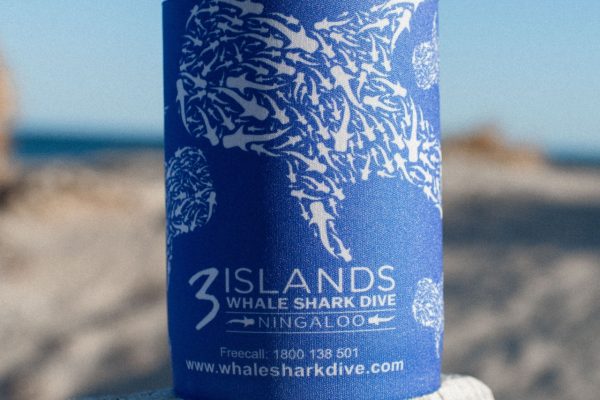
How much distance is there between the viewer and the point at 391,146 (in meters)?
1.23

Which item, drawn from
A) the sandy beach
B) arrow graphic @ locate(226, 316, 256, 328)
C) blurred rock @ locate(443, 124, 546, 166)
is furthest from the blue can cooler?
blurred rock @ locate(443, 124, 546, 166)

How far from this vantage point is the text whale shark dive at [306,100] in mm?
1198

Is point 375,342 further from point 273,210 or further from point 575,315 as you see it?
point 575,315

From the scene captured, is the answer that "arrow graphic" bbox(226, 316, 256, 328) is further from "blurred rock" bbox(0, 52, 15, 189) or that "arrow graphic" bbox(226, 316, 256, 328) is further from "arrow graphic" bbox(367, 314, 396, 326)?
"blurred rock" bbox(0, 52, 15, 189)

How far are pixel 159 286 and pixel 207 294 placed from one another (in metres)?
2.80

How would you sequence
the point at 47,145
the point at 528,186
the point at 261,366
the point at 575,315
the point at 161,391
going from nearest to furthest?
the point at 261,366
the point at 161,391
the point at 575,315
the point at 528,186
the point at 47,145

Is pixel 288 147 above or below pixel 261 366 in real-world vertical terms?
above

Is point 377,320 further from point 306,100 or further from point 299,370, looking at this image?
point 306,100

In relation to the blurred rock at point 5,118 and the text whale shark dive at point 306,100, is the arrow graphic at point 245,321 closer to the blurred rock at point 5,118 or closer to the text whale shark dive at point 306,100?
the text whale shark dive at point 306,100

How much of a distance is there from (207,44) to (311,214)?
25cm

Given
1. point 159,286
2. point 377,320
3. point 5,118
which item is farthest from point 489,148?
point 377,320

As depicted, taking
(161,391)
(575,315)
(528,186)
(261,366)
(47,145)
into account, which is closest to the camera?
(261,366)

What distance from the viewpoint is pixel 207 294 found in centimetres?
123

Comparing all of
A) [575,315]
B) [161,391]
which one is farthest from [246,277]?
[575,315]
